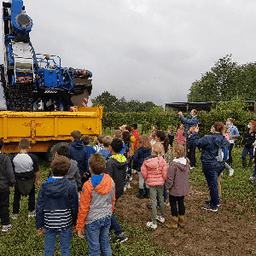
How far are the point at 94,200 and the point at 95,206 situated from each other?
0.07 meters

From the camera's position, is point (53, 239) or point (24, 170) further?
point (24, 170)

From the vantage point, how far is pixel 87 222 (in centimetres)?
243

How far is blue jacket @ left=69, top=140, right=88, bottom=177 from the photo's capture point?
4.18 metres

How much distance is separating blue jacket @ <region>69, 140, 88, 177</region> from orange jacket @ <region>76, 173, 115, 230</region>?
1.81 m

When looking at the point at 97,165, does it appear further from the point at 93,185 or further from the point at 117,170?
the point at 117,170

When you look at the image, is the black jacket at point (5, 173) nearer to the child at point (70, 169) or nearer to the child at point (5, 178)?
the child at point (5, 178)

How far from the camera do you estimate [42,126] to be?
244 inches

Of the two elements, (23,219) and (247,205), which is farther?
(247,205)

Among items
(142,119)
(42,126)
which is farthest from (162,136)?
(142,119)

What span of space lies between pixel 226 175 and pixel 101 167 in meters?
5.90

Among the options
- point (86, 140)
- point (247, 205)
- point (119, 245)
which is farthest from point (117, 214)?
point (247, 205)

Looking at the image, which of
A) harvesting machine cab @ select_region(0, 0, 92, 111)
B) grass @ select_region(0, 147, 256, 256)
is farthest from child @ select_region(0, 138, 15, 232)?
harvesting machine cab @ select_region(0, 0, 92, 111)

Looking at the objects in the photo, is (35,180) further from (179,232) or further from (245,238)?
(245,238)

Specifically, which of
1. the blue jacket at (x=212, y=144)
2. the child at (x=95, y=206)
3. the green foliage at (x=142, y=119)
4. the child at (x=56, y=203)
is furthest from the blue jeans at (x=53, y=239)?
the green foliage at (x=142, y=119)
